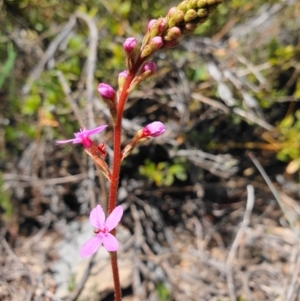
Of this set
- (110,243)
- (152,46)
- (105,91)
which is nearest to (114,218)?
(110,243)

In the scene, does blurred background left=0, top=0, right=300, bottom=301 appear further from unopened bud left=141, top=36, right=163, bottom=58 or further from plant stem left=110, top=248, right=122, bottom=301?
unopened bud left=141, top=36, right=163, bottom=58

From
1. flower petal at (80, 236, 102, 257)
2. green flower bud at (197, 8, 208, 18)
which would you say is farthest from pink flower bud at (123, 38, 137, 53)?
flower petal at (80, 236, 102, 257)

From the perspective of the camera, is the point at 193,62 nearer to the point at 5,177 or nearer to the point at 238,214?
the point at 238,214

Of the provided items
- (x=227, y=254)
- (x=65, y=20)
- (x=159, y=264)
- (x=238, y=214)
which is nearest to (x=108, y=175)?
(x=159, y=264)

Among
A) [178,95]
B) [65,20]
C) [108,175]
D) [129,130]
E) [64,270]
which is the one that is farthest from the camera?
[65,20]

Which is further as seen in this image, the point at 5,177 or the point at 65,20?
the point at 65,20

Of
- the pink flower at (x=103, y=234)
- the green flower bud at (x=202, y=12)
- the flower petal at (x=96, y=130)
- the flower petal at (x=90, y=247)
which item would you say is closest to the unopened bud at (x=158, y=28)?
the green flower bud at (x=202, y=12)
